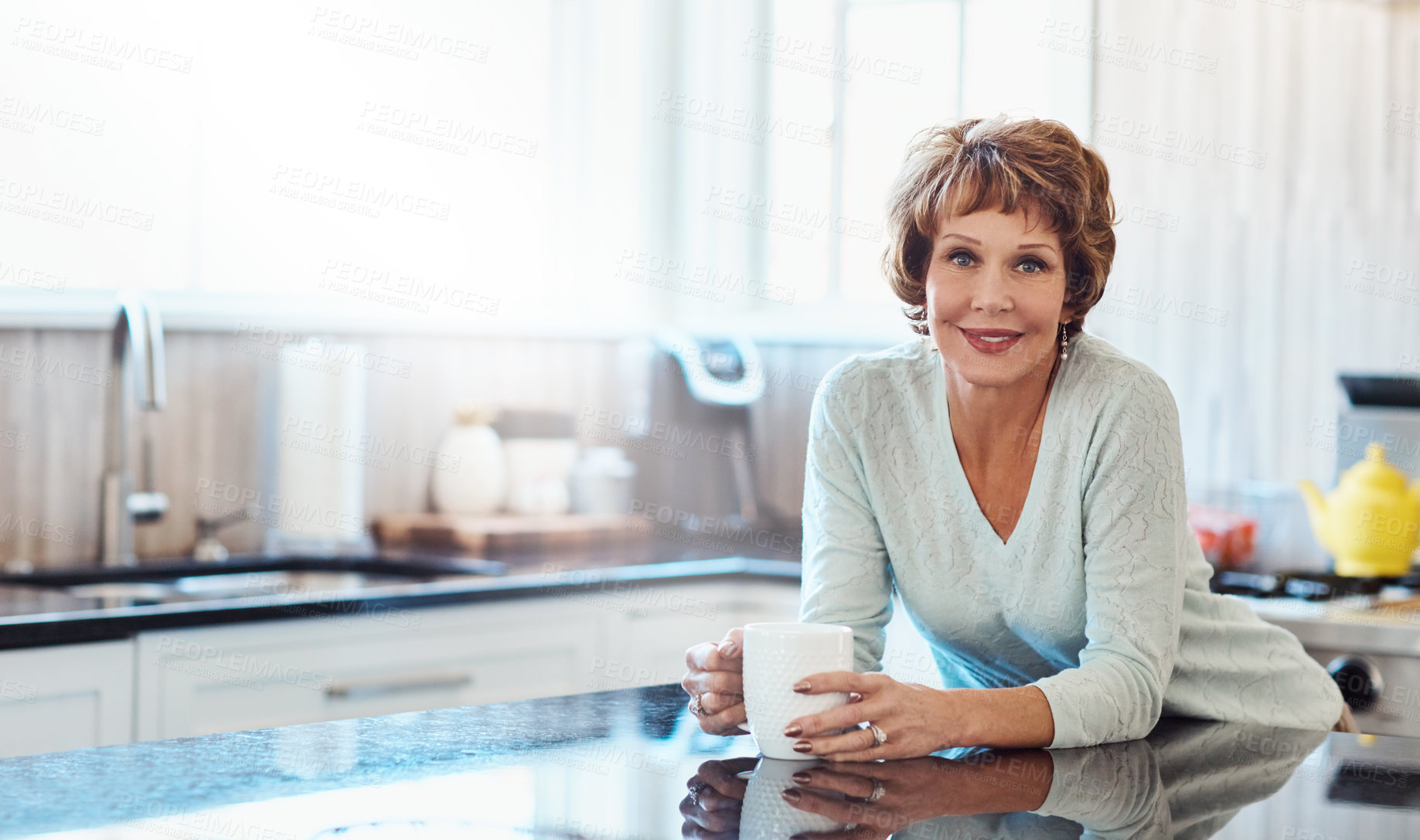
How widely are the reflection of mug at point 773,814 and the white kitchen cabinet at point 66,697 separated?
1.16m

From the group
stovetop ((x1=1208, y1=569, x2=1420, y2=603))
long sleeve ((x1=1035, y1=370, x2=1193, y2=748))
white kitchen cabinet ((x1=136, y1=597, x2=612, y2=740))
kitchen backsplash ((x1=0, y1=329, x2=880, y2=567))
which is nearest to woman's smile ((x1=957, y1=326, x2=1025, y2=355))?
long sleeve ((x1=1035, y1=370, x2=1193, y2=748))

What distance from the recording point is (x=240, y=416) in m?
2.75

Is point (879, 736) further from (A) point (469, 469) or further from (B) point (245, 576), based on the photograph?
(A) point (469, 469)

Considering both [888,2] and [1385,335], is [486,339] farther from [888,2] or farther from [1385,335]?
[1385,335]

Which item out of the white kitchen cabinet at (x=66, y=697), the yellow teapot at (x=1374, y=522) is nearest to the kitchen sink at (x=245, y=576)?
the white kitchen cabinet at (x=66, y=697)

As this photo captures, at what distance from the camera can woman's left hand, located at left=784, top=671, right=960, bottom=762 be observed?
3.65 feet

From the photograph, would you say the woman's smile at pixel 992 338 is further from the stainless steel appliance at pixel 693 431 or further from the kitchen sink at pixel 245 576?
the stainless steel appliance at pixel 693 431

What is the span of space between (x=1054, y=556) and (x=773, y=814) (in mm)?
558

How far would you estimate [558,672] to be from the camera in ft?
8.13

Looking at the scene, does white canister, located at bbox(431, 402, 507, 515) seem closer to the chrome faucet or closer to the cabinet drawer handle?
the chrome faucet

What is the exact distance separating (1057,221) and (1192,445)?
5.38ft

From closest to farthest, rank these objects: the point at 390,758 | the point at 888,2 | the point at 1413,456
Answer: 1. the point at 390,758
2. the point at 1413,456
3. the point at 888,2

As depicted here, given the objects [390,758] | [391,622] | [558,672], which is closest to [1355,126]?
[558,672]

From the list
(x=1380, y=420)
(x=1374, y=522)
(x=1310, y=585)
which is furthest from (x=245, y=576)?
(x=1380, y=420)
